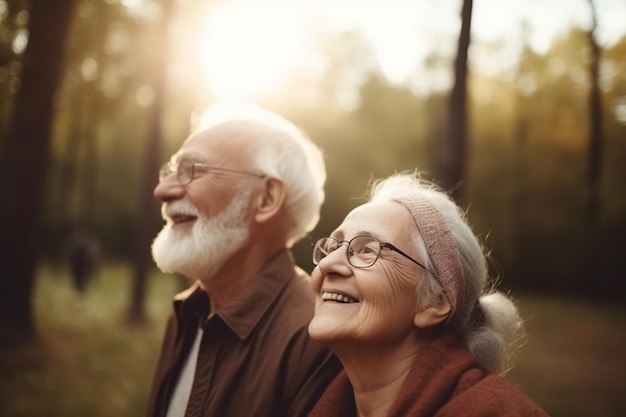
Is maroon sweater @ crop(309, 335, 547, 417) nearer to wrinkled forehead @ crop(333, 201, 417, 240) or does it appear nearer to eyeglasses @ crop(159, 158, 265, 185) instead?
wrinkled forehead @ crop(333, 201, 417, 240)

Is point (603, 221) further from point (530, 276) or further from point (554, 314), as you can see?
point (530, 276)

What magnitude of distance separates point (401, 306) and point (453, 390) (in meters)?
0.37

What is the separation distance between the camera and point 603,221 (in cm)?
1991

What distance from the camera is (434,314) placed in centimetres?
212

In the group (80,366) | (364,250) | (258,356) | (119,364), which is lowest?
(119,364)

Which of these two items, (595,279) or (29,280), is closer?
(29,280)

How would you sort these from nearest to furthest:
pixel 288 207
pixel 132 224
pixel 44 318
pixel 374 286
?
1. pixel 374 286
2. pixel 288 207
3. pixel 44 318
4. pixel 132 224

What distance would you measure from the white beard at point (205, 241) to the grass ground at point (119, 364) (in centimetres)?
158

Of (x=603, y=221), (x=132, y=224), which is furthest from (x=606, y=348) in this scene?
(x=132, y=224)

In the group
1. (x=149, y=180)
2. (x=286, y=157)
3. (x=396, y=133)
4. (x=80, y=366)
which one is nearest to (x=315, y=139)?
(x=396, y=133)

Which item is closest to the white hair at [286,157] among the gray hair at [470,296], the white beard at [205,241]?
the white beard at [205,241]

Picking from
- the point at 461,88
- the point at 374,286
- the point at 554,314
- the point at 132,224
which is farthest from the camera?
the point at 132,224

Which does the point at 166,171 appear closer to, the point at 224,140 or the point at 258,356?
the point at 224,140

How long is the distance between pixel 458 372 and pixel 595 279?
26187mm
